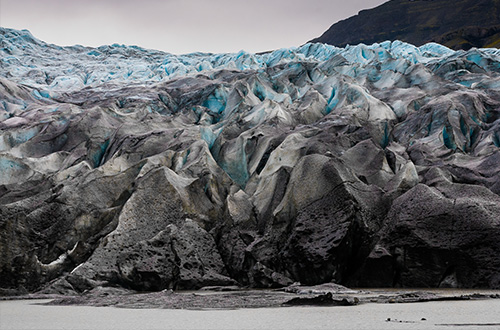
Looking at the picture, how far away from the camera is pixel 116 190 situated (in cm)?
1758

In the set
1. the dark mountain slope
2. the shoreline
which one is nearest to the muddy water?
the shoreline

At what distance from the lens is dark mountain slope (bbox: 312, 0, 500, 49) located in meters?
82.7

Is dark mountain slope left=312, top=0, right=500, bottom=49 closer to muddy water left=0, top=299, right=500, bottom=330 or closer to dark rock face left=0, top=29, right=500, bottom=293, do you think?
dark rock face left=0, top=29, right=500, bottom=293

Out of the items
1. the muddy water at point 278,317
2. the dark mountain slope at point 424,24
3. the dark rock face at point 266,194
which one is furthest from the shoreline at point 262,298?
the dark mountain slope at point 424,24

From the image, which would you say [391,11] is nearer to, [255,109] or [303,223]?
[255,109]

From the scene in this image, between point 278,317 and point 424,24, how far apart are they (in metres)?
104

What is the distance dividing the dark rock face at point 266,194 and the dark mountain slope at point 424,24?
191ft

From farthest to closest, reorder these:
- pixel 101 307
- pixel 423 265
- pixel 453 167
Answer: pixel 453 167, pixel 423 265, pixel 101 307

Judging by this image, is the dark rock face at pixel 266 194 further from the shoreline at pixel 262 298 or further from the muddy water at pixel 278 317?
the muddy water at pixel 278 317

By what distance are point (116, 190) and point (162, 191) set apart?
2.32 meters

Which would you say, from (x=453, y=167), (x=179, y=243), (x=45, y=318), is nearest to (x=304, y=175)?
(x=179, y=243)

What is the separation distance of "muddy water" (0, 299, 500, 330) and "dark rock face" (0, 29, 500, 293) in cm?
392

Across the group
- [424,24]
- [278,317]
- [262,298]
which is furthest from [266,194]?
[424,24]

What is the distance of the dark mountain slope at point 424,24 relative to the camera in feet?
271
